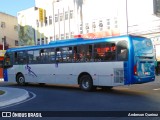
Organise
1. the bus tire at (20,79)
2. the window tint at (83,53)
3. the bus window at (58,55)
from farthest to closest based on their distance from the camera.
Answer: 1. the bus tire at (20,79)
2. the bus window at (58,55)
3. the window tint at (83,53)

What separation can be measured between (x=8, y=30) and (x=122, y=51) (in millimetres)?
53132

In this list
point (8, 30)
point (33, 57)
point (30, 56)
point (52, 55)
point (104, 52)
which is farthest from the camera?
point (8, 30)

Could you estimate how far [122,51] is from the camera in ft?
52.6

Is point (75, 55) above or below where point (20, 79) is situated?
above

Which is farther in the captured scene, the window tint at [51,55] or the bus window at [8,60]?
the bus window at [8,60]

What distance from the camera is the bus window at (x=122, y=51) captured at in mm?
15835

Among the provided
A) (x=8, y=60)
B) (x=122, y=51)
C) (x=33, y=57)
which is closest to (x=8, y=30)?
(x=8, y=60)

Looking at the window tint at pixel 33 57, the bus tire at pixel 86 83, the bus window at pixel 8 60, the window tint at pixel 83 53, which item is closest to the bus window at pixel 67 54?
A: the window tint at pixel 83 53

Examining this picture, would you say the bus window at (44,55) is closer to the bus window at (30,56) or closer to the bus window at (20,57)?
the bus window at (30,56)

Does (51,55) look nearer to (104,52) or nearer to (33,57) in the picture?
(33,57)

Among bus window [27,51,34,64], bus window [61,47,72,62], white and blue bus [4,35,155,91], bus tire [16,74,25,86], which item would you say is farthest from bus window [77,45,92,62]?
bus tire [16,74,25,86]

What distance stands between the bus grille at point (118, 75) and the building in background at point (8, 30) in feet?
159

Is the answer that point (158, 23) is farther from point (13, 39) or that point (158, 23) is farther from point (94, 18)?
point (13, 39)

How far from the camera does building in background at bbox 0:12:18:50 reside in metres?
64.1
